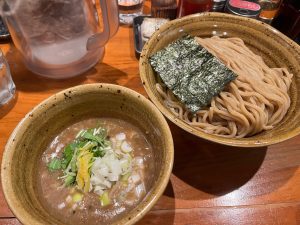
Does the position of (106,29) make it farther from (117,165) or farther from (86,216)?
(86,216)

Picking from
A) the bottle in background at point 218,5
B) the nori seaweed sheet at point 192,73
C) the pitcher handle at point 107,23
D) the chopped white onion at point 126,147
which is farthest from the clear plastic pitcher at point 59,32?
the bottle in background at point 218,5

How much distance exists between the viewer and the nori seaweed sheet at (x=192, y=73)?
1.01 metres

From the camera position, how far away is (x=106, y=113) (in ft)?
3.06

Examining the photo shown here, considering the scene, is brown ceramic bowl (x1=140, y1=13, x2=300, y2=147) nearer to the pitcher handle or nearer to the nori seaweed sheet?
the nori seaweed sheet

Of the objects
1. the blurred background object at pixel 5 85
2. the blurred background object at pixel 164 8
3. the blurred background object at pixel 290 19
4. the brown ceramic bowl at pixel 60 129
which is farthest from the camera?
the blurred background object at pixel 164 8

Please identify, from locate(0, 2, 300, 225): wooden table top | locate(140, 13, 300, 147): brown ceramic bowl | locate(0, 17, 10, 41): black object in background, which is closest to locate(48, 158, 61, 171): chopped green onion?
locate(0, 2, 300, 225): wooden table top

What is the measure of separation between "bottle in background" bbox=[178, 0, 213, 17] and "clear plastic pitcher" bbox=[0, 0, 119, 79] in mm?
396

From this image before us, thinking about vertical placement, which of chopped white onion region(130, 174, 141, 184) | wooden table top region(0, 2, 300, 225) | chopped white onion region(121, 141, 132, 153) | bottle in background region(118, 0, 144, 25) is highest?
bottle in background region(118, 0, 144, 25)

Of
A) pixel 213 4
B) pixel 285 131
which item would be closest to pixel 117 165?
pixel 285 131

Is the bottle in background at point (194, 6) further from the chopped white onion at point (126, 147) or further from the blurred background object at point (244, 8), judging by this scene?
the chopped white onion at point (126, 147)

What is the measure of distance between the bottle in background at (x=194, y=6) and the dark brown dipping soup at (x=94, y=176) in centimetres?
75

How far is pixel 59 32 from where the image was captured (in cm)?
116

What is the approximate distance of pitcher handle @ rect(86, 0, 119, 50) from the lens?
106cm

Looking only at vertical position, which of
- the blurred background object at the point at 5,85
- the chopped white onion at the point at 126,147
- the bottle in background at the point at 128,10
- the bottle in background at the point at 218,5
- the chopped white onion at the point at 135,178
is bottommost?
the blurred background object at the point at 5,85
